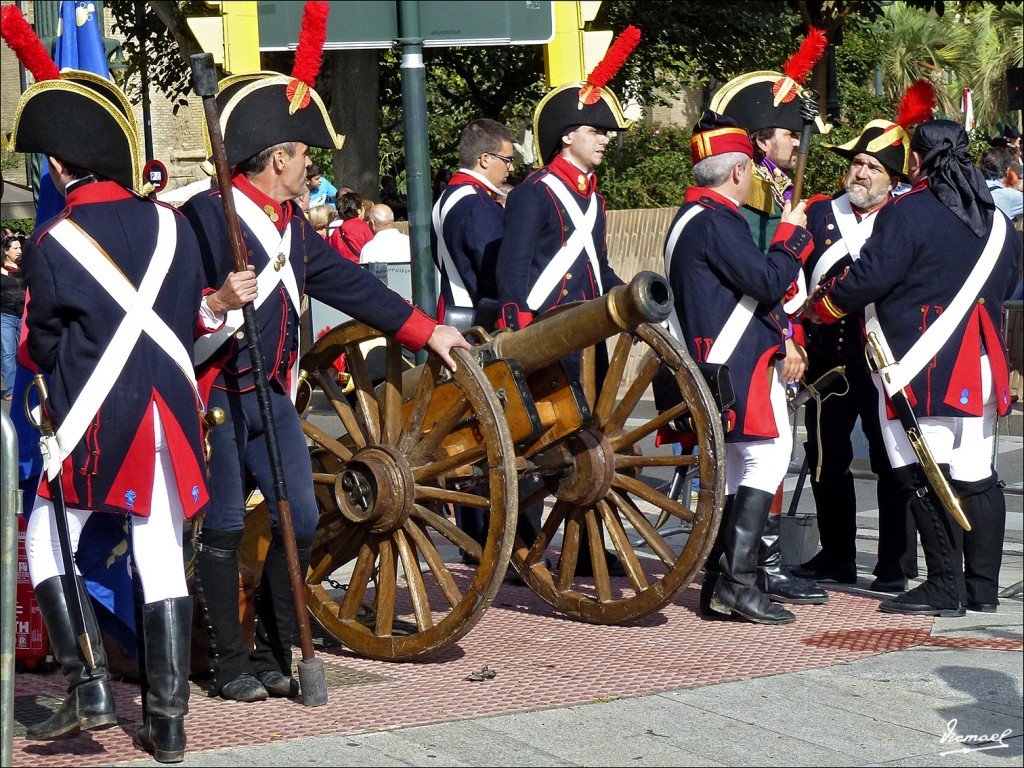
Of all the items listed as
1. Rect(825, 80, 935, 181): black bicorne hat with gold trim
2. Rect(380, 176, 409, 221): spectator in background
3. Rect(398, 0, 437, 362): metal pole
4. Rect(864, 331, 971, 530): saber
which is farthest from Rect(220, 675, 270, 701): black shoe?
Rect(380, 176, 409, 221): spectator in background

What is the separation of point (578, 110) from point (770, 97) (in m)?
0.77

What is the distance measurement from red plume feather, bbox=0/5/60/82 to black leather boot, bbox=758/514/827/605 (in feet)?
10.5

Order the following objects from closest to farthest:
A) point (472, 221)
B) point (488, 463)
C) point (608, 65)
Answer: point (488, 463) < point (608, 65) < point (472, 221)

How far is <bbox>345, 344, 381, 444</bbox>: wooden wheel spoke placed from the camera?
18.9 feet

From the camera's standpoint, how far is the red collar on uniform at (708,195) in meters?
6.17

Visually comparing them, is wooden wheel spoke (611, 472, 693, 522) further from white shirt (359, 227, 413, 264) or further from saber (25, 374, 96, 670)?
white shirt (359, 227, 413, 264)

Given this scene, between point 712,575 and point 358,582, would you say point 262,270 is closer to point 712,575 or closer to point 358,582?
point 358,582

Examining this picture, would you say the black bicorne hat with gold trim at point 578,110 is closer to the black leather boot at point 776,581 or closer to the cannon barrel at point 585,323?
the cannon barrel at point 585,323

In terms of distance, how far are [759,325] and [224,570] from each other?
2.28m

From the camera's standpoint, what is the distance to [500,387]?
5.48 metres

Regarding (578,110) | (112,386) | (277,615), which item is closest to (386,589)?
(277,615)

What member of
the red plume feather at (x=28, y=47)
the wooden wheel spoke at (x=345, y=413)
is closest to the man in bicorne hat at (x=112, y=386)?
the red plume feather at (x=28, y=47)

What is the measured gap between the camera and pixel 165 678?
4383mm

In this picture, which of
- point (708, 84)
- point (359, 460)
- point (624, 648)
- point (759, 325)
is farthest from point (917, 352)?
point (708, 84)
